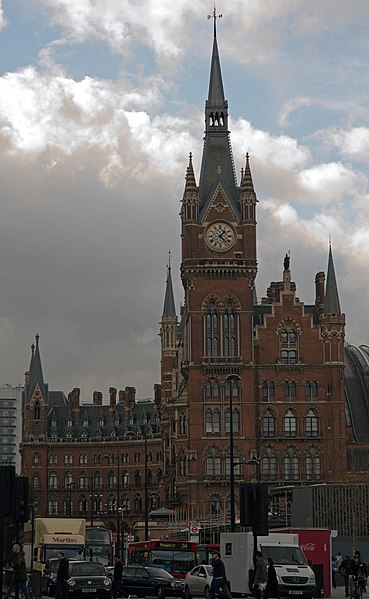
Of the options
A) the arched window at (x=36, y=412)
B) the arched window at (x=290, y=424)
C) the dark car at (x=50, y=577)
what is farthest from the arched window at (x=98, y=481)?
the dark car at (x=50, y=577)

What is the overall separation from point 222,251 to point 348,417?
2830cm

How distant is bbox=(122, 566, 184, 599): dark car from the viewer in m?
57.2

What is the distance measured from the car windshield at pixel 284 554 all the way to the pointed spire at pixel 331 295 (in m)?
83.9

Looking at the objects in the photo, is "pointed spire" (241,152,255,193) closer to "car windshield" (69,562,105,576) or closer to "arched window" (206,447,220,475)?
"arched window" (206,447,220,475)

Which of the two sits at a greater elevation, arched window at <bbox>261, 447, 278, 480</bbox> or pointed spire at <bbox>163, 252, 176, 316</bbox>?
pointed spire at <bbox>163, 252, 176, 316</bbox>

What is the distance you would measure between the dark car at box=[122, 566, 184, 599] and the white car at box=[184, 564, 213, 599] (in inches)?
106

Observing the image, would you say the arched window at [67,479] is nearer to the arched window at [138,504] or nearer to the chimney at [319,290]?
the arched window at [138,504]

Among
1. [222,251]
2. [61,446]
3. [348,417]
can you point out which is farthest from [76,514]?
[222,251]

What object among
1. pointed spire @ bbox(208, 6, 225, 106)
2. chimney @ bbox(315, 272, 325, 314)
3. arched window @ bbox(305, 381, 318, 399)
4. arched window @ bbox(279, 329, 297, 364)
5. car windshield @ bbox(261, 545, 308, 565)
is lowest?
car windshield @ bbox(261, 545, 308, 565)

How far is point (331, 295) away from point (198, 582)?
82602 mm

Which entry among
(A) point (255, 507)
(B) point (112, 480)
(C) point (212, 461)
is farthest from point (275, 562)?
(B) point (112, 480)

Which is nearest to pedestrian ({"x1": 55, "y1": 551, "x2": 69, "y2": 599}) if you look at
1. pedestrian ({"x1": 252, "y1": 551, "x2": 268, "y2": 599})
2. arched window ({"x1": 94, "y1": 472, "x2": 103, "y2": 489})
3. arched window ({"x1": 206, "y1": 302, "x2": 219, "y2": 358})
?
pedestrian ({"x1": 252, "y1": 551, "x2": 268, "y2": 599})

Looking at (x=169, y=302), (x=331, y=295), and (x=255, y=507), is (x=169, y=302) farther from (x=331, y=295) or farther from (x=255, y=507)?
(x=255, y=507)

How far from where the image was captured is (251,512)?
36750 millimetres
